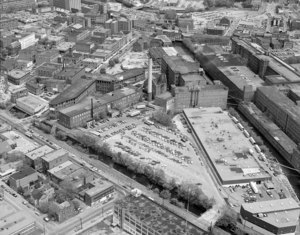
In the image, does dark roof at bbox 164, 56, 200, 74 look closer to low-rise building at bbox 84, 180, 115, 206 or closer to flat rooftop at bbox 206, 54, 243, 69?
flat rooftop at bbox 206, 54, 243, 69

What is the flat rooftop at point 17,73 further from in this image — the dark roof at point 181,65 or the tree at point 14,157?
the tree at point 14,157

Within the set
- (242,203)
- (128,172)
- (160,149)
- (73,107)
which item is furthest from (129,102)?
(242,203)

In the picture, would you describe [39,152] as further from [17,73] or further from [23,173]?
[17,73]

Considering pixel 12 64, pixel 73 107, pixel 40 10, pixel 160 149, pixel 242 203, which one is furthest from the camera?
pixel 40 10

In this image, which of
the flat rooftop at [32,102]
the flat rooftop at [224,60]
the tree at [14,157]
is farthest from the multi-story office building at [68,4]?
the tree at [14,157]

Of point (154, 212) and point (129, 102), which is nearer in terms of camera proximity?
point (154, 212)

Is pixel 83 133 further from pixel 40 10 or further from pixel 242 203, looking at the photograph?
pixel 40 10

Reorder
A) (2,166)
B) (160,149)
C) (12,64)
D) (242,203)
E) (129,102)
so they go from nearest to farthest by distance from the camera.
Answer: (242,203) → (2,166) → (160,149) → (129,102) → (12,64)
